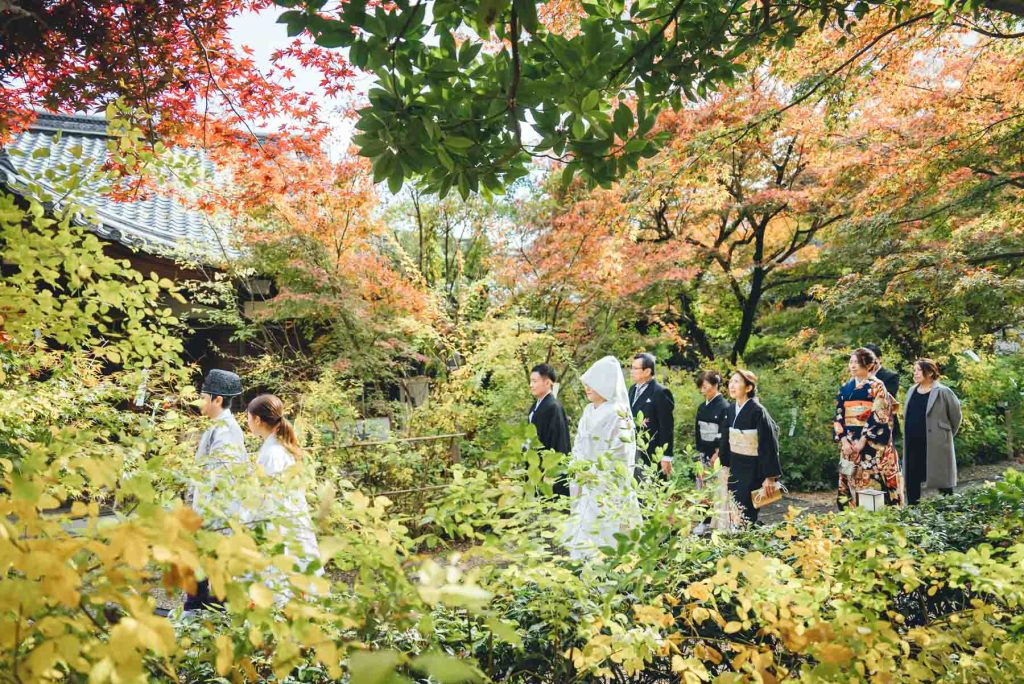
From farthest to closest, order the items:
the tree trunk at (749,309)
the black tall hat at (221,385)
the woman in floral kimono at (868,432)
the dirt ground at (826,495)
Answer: the tree trunk at (749,309) → the dirt ground at (826,495) → the woman in floral kimono at (868,432) → the black tall hat at (221,385)

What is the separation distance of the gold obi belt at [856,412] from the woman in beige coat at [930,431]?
0.74 m

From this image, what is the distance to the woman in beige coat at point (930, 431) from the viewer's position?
22.1 feet

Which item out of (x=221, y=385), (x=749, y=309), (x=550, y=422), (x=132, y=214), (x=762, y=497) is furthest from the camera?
(x=749, y=309)

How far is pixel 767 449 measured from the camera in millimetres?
6035

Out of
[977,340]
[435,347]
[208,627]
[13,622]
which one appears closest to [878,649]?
[208,627]

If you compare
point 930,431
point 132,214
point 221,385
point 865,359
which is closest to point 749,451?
point 865,359

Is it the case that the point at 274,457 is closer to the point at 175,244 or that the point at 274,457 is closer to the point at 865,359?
the point at 865,359

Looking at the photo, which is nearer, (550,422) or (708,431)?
(550,422)

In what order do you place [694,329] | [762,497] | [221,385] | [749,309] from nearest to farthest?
[221,385]
[762,497]
[749,309]
[694,329]

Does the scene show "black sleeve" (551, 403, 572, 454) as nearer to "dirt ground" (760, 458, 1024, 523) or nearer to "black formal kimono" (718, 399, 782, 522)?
"black formal kimono" (718, 399, 782, 522)

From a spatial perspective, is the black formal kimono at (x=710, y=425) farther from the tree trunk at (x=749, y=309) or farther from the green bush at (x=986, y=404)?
the tree trunk at (x=749, y=309)

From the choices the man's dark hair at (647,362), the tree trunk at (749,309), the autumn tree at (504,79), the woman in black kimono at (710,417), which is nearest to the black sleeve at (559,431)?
the man's dark hair at (647,362)

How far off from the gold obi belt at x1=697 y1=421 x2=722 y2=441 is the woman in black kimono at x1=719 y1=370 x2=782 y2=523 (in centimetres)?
39

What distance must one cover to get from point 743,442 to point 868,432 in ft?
4.88
